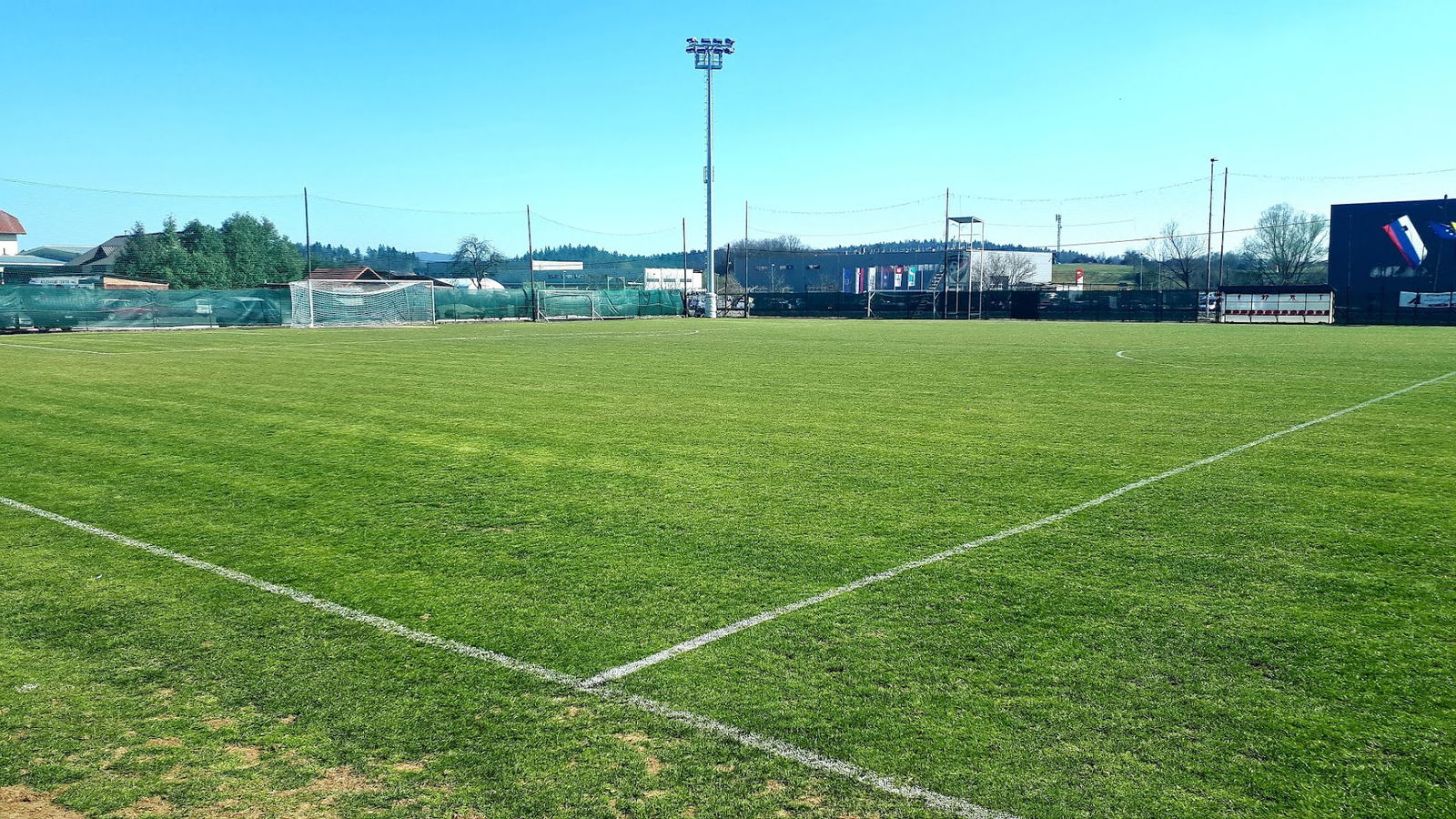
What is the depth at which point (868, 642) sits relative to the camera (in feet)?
14.0

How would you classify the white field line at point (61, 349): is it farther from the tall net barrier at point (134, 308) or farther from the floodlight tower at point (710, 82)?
the floodlight tower at point (710, 82)

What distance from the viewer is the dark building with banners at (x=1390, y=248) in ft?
173

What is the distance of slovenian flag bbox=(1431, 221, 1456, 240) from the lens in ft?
172

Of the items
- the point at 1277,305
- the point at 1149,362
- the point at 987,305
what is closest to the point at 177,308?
the point at 1149,362

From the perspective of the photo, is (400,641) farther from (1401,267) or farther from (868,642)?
(1401,267)

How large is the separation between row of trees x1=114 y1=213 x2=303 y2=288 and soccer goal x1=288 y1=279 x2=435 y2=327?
40.5 meters

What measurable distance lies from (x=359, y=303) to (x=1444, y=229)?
56432 millimetres

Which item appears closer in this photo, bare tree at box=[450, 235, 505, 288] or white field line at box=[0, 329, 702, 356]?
white field line at box=[0, 329, 702, 356]

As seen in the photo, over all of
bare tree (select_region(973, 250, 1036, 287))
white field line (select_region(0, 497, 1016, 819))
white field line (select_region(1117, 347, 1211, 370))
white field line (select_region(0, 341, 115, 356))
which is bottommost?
white field line (select_region(0, 497, 1016, 819))

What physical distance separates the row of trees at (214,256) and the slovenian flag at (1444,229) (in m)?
84.2

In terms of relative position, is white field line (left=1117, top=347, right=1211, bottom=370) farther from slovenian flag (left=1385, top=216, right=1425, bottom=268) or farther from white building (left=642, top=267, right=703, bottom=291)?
white building (left=642, top=267, right=703, bottom=291)

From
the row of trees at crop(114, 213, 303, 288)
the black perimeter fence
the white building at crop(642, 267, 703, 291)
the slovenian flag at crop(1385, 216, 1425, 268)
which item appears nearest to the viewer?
the black perimeter fence

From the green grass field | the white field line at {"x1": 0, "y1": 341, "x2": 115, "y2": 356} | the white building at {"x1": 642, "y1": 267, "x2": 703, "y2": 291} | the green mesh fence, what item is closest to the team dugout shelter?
the green mesh fence

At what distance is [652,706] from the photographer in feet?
12.0
